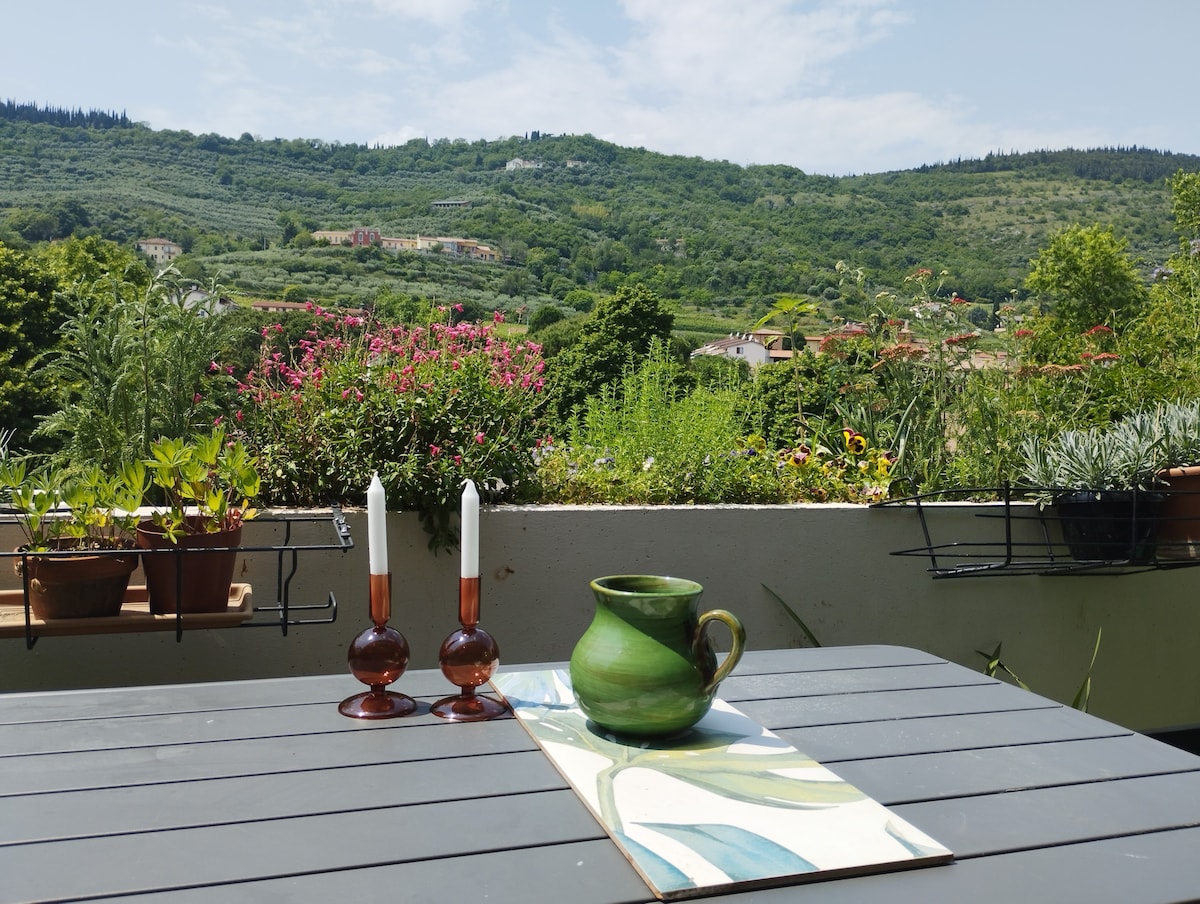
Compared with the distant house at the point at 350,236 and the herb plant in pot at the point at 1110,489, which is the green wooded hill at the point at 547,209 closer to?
the distant house at the point at 350,236

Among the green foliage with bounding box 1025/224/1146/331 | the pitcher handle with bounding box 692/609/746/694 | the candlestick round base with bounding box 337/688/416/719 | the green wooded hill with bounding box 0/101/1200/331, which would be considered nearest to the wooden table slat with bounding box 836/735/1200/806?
the pitcher handle with bounding box 692/609/746/694

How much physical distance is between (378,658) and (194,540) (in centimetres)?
71

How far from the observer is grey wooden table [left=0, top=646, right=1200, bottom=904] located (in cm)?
78

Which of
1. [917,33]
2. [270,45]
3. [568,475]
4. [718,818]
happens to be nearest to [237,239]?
[270,45]

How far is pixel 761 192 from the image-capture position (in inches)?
1070

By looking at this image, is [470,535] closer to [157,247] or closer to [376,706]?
[376,706]

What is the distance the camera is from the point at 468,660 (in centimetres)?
120

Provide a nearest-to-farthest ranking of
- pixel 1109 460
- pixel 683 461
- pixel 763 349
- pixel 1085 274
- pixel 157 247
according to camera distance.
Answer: pixel 1109 460 < pixel 683 461 < pixel 763 349 < pixel 157 247 < pixel 1085 274

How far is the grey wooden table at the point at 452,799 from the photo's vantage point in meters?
0.78

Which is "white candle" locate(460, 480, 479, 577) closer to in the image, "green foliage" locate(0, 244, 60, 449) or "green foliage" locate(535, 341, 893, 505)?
"green foliage" locate(535, 341, 893, 505)

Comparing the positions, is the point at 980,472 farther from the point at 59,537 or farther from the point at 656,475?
the point at 59,537

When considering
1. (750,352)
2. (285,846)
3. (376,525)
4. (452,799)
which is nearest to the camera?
(285,846)

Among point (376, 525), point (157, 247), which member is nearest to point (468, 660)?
point (376, 525)

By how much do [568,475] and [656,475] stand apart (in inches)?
10.0
